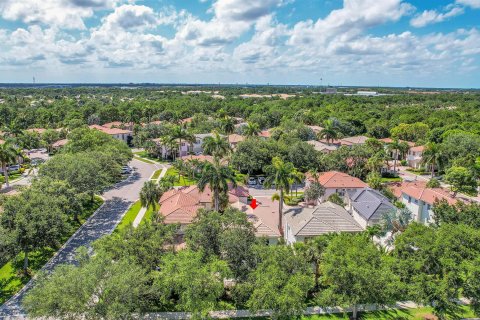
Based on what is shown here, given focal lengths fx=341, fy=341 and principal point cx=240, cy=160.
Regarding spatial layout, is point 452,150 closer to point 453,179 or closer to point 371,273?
point 453,179

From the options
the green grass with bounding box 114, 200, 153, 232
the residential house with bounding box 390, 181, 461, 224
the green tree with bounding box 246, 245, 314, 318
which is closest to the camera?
the green tree with bounding box 246, 245, 314, 318

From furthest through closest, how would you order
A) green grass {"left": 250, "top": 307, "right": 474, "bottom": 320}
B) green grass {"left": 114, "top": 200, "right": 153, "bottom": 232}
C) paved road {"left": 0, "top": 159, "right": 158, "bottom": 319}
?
green grass {"left": 114, "top": 200, "right": 153, "bottom": 232} → paved road {"left": 0, "top": 159, "right": 158, "bottom": 319} → green grass {"left": 250, "top": 307, "right": 474, "bottom": 320}

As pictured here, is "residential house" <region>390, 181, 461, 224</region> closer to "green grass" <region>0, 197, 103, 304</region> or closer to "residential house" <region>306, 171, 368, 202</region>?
"residential house" <region>306, 171, 368, 202</region>

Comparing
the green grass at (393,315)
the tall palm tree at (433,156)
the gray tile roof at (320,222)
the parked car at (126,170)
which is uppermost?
the tall palm tree at (433,156)

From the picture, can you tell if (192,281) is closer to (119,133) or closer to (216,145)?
(216,145)

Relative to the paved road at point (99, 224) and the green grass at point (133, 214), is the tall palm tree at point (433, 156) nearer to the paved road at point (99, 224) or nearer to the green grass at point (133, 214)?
the green grass at point (133, 214)

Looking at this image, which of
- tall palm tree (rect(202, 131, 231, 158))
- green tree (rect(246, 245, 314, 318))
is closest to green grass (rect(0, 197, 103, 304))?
green tree (rect(246, 245, 314, 318))

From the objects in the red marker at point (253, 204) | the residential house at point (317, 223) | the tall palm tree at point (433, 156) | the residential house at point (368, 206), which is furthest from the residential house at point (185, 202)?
the tall palm tree at point (433, 156)
